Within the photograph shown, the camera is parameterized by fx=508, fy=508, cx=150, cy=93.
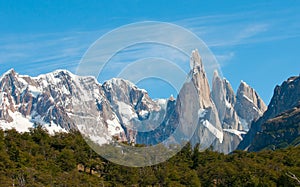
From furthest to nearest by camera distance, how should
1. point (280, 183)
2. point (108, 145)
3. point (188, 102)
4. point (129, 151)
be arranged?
point (280, 183)
point (129, 151)
point (108, 145)
point (188, 102)

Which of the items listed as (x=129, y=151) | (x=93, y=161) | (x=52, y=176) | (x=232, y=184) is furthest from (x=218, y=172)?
(x=129, y=151)

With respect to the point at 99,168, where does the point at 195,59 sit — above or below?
below

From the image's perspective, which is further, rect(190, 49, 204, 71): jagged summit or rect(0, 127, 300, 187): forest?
rect(0, 127, 300, 187): forest

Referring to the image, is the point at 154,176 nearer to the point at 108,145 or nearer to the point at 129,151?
the point at 129,151

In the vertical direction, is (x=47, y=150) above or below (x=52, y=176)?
above

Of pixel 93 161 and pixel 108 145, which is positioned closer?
pixel 108 145

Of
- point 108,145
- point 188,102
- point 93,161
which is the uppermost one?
point 93,161

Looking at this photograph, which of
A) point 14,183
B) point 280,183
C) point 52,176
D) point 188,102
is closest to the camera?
point 188,102

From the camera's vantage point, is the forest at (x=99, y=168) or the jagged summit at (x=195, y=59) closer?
the jagged summit at (x=195, y=59)
